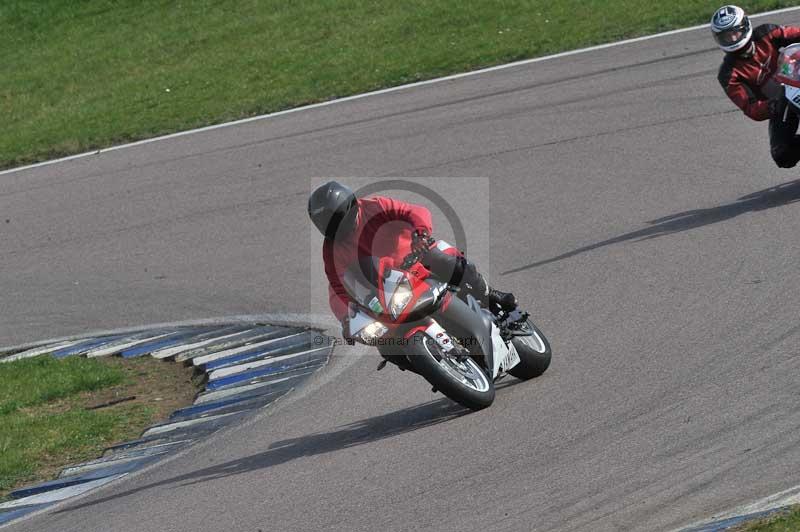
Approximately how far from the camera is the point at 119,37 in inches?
929

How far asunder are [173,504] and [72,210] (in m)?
8.90

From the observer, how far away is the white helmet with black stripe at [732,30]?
1191 centimetres

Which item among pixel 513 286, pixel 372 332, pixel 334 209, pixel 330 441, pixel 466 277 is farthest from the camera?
pixel 513 286

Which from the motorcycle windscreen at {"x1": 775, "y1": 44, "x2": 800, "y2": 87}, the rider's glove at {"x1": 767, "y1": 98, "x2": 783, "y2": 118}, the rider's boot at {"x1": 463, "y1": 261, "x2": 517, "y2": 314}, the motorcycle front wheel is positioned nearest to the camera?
the motorcycle front wheel

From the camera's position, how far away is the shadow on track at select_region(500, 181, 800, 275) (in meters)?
11.4

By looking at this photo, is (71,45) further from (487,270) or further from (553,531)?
(553,531)

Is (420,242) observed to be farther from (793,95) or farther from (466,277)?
(793,95)

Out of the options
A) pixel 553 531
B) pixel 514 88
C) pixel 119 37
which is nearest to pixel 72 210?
pixel 514 88

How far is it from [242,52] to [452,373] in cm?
1472

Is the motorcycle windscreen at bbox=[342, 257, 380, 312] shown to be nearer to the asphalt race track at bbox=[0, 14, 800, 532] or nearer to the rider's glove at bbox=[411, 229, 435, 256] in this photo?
the rider's glove at bbox=[411, 229, 435, 256]

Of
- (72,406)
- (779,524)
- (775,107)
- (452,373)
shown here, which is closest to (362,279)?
(452,373)

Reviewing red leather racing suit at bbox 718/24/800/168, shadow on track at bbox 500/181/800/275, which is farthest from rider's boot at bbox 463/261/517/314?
red leather racing suit at bbox 718/24/800/168

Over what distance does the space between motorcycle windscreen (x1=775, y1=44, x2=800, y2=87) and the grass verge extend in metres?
5.84

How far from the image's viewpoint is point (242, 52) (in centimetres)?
2150
